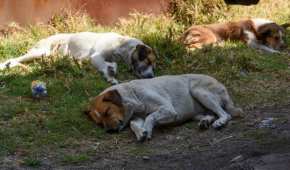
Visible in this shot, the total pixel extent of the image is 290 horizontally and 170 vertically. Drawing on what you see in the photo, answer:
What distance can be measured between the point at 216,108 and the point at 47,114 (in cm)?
209

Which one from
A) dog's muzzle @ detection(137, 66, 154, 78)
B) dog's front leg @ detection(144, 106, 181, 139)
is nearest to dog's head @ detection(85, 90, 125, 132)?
dog's front leg @ detection(144, 106, 181, 139)

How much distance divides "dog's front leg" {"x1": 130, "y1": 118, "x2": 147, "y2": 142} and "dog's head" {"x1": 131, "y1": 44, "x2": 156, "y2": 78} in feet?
7.38

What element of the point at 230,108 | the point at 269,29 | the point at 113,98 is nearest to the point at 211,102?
the point at 230,108

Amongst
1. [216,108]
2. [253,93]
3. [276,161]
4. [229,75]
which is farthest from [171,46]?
[276,161]

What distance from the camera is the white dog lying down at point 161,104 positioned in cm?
785

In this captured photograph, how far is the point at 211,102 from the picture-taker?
834 centimetres

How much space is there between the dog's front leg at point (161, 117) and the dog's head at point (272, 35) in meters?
4.68

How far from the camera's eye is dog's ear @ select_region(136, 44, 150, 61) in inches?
408

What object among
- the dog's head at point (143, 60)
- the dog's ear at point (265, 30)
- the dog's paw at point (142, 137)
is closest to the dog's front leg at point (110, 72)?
the dog's head at point (143, 60)

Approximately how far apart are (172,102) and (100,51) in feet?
9.01

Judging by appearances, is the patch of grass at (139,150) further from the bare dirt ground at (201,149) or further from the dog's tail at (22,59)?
the dog's tail at (22,59)

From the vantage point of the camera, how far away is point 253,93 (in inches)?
373

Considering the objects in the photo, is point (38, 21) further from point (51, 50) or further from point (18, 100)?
point (18, 100)

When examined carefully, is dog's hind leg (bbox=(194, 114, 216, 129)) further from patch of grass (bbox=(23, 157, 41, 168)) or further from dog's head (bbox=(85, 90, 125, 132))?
patch of grass (bbox=(23, 157, 41, 168))
